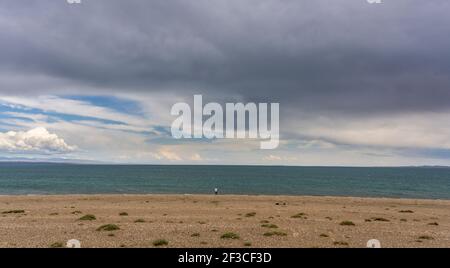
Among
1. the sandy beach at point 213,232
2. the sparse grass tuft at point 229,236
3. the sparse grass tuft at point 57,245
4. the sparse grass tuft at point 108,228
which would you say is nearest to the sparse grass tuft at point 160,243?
the sandy beach at point 213,232

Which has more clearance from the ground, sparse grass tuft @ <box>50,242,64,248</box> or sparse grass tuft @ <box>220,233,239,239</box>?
sparse grass tuft @ <box>50,242,64,248</box>

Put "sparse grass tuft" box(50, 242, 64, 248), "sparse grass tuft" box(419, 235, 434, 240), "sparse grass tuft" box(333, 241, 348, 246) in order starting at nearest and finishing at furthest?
"sparse grass tuft" box(50, 242, 64, 248) < "sparse grass tuft" box(333, 241, 348, 246) < "sparse grass tuft" box(419, 235, 434, 240)

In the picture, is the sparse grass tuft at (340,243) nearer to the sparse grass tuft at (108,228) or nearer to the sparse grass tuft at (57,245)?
the sparse grass tuft at (108,228)

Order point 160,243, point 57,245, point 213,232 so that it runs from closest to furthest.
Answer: point 57,245
point 160,243
point 213,232

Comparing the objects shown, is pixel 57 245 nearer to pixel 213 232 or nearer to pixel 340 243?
pixel 213 232

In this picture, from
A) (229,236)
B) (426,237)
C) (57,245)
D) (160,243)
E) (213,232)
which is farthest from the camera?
(213,232)

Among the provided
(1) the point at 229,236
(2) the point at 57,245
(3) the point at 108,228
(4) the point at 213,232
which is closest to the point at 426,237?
(1) the point at 229,236

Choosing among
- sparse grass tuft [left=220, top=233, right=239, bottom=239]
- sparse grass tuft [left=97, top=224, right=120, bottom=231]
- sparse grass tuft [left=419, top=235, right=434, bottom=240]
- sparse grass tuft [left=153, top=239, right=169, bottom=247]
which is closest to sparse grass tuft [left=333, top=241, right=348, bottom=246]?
sparse grass tuft [left=220, top=233, right=239, bottom=239]

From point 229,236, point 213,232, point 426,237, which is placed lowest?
point 426,237

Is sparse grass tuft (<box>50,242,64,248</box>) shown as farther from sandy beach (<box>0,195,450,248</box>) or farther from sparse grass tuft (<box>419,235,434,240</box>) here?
sparse grass tuft (<box>419,235,434,240</box>)

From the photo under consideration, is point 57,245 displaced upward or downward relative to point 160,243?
upward

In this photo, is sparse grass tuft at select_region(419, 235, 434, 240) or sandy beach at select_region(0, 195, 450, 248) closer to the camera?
sandy beach at select_region(0, 195, 450, 248)
